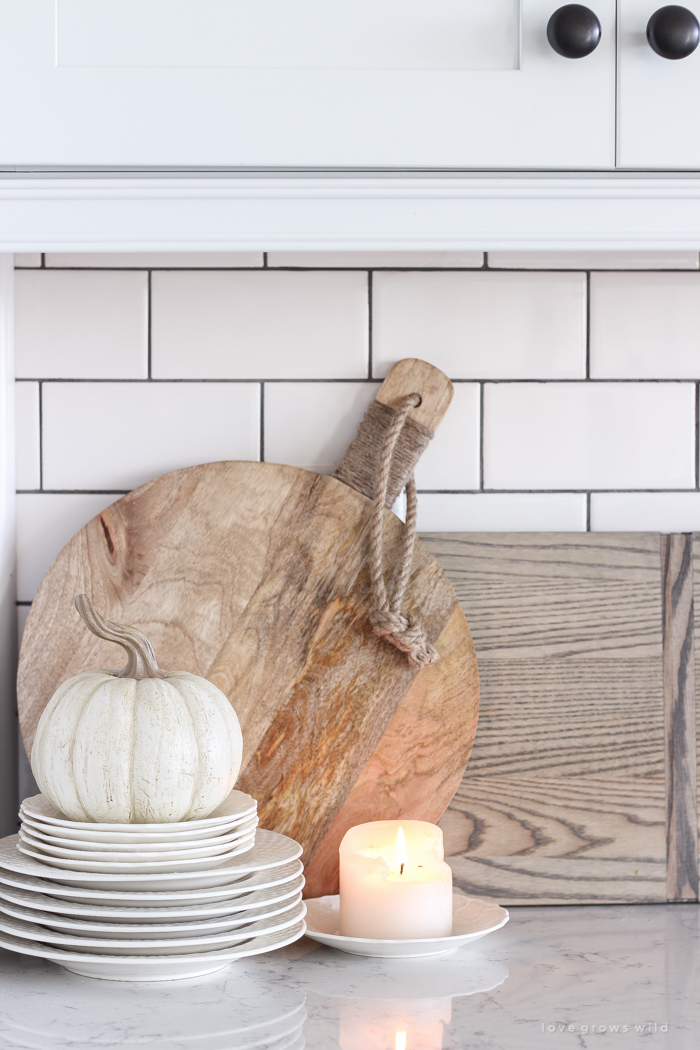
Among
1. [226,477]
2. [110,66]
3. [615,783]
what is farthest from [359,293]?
[615,783]

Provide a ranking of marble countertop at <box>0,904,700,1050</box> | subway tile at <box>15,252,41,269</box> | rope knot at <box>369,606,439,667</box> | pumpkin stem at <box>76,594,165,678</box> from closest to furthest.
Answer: marble countertop at <box>0,904,700,1050</box>, pumpkin stem at <box>76,594,165,678</box>, rope knot at <box>369,606,439,667</box>, subway tile at <box>15,252,41,269</box>

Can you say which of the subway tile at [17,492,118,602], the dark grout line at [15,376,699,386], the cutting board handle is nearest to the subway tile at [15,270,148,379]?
the dark grout line at [15,376,699,386]

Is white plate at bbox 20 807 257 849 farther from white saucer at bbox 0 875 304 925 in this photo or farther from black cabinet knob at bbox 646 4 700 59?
black cabinet knob at bbox 646 4 700 59

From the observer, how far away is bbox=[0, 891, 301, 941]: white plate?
651 mm

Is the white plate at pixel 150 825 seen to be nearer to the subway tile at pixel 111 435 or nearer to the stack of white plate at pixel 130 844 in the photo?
the stack of white plate at pixel 130 844

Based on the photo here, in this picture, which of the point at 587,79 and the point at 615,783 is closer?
the point at 587,79

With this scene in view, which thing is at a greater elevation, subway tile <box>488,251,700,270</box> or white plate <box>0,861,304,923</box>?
subway tile <box>488,251,700,270</box>

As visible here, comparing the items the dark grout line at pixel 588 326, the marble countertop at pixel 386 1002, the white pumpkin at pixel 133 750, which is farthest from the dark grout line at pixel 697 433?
the white pumpkin at pixel 133 750

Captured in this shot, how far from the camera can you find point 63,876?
25.8 inches

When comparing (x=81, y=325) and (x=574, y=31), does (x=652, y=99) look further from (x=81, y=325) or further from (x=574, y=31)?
(x=81, y=325)

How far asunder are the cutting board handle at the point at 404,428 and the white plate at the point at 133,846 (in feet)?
1.24

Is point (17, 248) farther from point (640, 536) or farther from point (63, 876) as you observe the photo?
point (640, 536)

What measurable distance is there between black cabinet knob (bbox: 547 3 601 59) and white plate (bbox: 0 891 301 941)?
70 cm

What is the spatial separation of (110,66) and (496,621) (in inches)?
24.5
